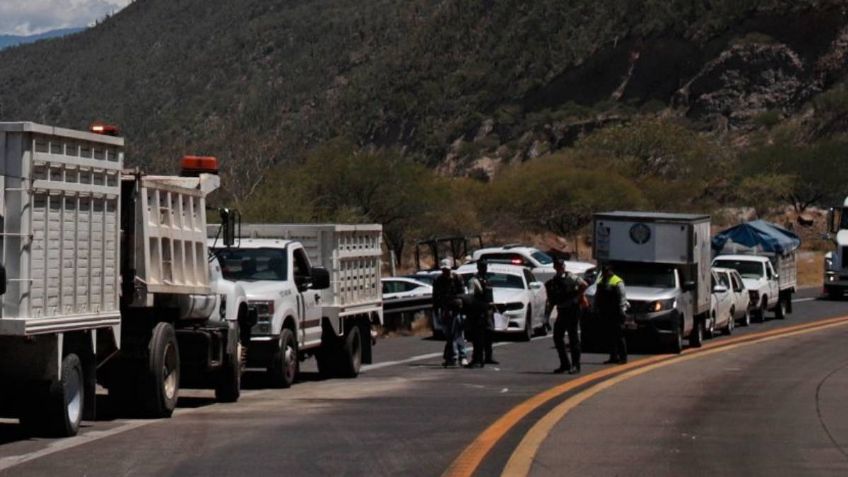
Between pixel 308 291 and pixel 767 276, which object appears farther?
pixel 767 276

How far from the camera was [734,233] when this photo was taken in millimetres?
56375

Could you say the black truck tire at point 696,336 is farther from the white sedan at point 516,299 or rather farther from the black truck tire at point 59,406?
the black truck tire at point 59,406

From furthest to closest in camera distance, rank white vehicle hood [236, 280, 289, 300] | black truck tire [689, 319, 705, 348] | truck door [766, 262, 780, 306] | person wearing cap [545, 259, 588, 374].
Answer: truck door [766, 262, 780, 306] < black truck tire [689, 319, 705, 348] < person wearing cap [545, 259, 588, 374] < white vehicle hood [236, 280, 289, 300]

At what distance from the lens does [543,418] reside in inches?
631

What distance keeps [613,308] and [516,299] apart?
7.86 metres

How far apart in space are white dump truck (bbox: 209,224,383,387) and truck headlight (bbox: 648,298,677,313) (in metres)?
6.23

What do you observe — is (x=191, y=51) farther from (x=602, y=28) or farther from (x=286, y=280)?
(x=286, y=280)

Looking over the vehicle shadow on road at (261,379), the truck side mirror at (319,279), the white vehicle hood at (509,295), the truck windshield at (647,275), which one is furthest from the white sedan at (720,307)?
the truck side mirror at (319,279)

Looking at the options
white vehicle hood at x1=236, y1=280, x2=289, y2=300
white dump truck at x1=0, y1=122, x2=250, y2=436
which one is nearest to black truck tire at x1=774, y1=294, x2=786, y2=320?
white vehicle hood at x1=236, y1=280, x2=289, y2=300

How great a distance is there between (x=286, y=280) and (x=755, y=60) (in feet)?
271

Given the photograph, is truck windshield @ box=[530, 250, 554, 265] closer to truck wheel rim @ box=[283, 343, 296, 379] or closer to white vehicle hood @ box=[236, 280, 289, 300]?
truck wheel rim @ box=[283, 343, 296, 379]

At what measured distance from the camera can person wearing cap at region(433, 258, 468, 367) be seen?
24.6m

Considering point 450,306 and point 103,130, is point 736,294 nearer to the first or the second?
point 450,306

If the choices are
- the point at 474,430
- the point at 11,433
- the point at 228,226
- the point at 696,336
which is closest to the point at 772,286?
the point at 696,336
